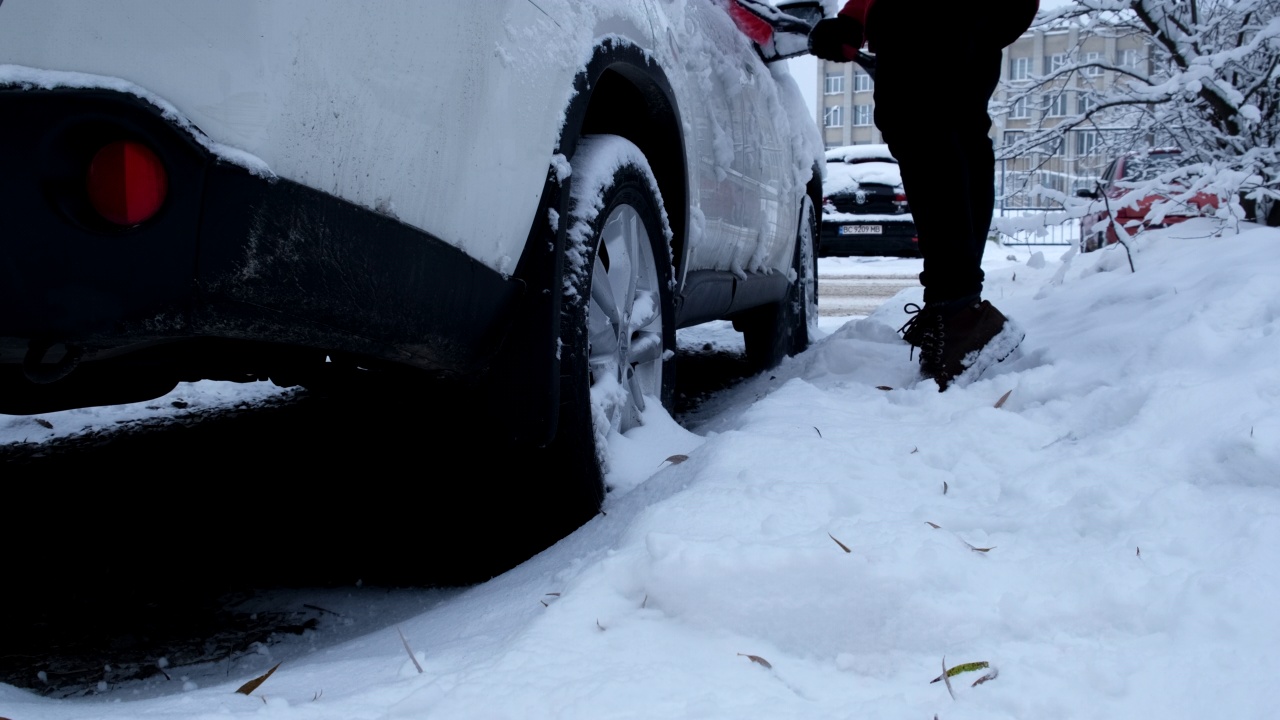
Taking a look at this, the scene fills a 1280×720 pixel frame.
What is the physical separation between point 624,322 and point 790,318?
2.64m

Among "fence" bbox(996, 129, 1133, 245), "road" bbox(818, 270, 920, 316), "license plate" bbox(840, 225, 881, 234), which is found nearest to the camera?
"fence" bbox(996, 129, 1133, 245)

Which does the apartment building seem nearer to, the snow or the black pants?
the black pants

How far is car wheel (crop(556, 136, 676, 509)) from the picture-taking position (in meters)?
2.01

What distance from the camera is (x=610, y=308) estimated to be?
2326 mm

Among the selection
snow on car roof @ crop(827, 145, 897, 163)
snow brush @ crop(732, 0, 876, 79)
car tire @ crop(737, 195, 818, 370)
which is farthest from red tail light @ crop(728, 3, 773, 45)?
snow on car roof @ crop(827, 145, 897, 163)

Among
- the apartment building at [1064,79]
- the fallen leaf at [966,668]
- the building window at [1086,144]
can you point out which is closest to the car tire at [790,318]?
the apartment building at [1064,79]

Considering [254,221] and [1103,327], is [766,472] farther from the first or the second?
[1103,327]

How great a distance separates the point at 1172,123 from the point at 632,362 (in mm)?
4017

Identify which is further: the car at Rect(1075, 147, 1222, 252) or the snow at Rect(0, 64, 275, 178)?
the car at Rect(1075, 147, 1222, 252)

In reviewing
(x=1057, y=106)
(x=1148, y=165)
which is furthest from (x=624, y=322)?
(x=1057, y=106)

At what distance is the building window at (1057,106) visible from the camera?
570 centimetres

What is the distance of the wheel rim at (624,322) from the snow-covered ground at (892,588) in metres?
0.14

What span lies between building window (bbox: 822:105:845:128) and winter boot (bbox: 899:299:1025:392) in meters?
60.0

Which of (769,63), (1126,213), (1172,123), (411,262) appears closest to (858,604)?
(411,262)
